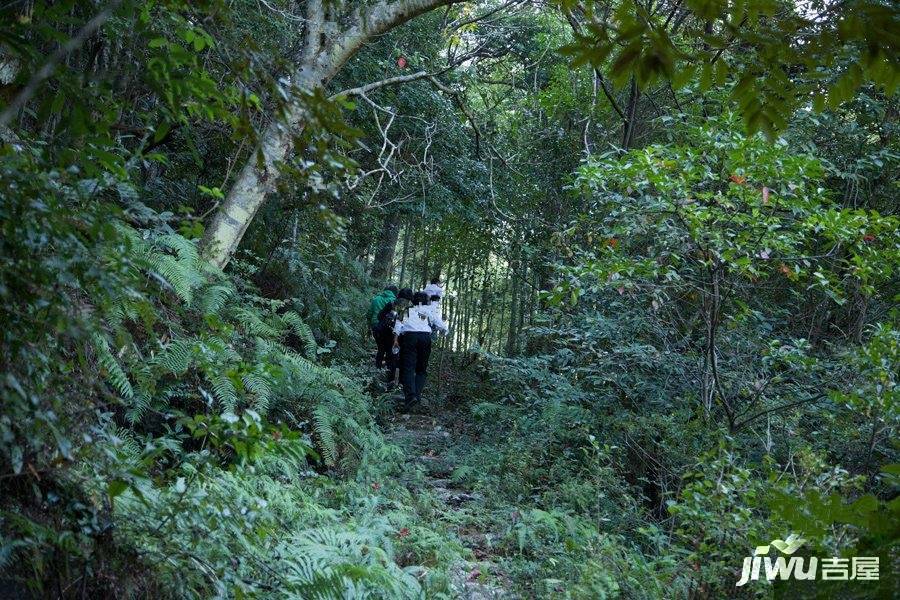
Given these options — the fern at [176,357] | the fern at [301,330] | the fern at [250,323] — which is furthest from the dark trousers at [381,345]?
the fern at [176,357]

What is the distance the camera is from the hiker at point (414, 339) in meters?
11.4

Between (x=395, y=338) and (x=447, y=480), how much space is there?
4023 mm

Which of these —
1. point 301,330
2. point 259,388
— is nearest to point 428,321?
point 301,330

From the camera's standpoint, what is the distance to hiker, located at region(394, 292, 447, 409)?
11.4m

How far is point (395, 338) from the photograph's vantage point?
11.8m

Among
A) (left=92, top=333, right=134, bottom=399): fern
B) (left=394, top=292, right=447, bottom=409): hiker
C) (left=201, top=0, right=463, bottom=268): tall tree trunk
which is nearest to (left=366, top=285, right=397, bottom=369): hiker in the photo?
(left=394, top=292, right=447, bottom=409): hiker

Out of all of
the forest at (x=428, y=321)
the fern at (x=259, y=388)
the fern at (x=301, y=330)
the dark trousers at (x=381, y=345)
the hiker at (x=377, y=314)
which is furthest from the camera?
the dark trousers at (x=381, y=345)

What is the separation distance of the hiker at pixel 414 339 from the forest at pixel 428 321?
7 cm

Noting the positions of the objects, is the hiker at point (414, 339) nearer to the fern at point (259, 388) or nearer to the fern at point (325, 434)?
the fern at point (325, 434)

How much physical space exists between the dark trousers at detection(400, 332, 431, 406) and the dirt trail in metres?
0.38

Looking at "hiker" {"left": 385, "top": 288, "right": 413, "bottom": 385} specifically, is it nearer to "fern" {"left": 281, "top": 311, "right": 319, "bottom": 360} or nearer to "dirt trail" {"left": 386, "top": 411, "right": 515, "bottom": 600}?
"dirt trail" {"left": 386, "top": 411, "right": 515, "bottom": 600}

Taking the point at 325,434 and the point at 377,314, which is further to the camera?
the point at 377,314

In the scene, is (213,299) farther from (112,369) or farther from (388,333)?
(388,333)

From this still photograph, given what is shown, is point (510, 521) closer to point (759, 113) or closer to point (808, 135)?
point (759, 113)
